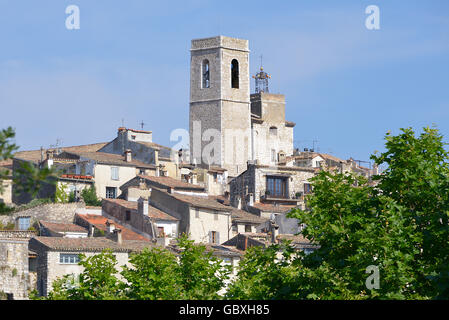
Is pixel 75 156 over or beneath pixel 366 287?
over

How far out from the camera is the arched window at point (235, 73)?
10188cm

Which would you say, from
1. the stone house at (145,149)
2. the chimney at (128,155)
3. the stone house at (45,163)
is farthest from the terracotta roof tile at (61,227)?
the stone house at (145,149)

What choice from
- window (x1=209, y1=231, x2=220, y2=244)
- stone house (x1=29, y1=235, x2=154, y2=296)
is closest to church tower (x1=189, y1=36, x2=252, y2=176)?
window (x1=209, y1=231, x2=220, y2=244)

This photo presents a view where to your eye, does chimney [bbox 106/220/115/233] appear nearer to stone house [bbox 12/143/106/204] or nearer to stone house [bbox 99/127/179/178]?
stone house [bbox 12/143/106/204]

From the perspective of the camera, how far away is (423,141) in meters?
37.6

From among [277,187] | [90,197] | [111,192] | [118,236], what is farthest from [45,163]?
[118,236]

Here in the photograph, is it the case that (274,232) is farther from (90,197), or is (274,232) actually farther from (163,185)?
(90,197)

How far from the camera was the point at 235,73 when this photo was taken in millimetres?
102188

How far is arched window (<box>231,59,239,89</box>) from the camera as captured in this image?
334 feet

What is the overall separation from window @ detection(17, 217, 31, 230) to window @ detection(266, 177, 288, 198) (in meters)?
20.7

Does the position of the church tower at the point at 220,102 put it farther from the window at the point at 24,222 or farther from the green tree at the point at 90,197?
the window at the point at 24,222
